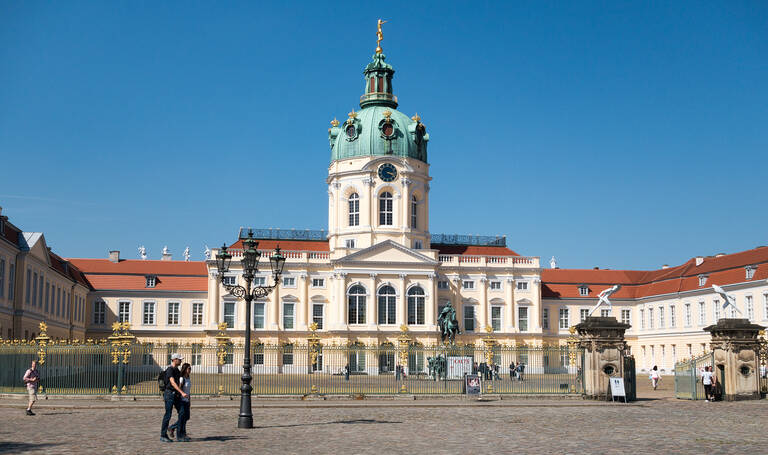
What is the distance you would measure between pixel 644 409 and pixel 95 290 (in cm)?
5874

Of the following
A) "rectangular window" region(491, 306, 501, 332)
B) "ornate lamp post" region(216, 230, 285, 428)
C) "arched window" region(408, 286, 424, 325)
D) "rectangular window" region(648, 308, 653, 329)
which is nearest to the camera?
"ornate lamp post" region(216, 230, 285, 428)

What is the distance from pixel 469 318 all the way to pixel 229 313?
841 inches

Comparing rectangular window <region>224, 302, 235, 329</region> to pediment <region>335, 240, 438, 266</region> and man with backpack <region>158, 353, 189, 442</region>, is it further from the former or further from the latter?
man with backpack <region>158, 353, 189, 442</region>

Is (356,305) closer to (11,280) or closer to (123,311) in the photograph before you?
(123,311)

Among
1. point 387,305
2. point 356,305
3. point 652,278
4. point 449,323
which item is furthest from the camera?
point 652,278

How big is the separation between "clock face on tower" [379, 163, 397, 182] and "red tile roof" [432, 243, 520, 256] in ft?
30.7

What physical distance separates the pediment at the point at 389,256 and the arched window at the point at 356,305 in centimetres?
245

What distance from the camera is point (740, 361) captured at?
101 feet

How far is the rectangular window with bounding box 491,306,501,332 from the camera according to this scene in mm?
75562

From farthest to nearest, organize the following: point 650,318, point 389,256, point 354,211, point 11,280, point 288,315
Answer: point 650,318, point 354,211, point 288,315, point 389,256, point 11,280

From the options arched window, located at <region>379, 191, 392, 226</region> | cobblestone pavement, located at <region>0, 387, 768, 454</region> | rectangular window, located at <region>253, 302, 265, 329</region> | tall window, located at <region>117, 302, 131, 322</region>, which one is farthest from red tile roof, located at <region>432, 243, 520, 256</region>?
Result: cobblestone pavement, located at <region>0, 387, 768, 454</region>

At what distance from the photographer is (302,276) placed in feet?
239

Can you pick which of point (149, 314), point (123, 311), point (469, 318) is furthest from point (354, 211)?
point (123, 311)

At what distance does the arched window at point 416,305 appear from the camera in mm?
72438
